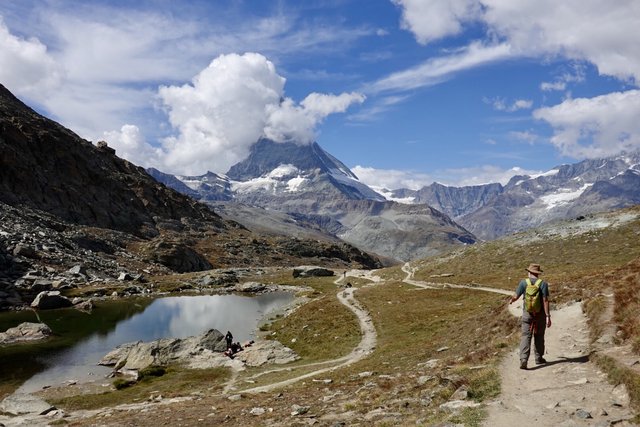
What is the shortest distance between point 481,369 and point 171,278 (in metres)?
138

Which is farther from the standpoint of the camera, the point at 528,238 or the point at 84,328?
the point at 528,238

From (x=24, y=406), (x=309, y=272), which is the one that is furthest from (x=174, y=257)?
(x=24, y=406)

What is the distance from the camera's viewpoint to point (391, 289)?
89.2 meters

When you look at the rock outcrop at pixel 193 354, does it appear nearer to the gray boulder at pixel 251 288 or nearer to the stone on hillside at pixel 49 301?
the stone on hillside at pixel 49 301

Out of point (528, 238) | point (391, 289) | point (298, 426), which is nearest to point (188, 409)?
point (298, 426)

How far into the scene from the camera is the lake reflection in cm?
5031

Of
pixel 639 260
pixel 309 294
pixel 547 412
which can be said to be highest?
pixel 639 260

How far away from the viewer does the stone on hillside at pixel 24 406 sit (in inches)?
1393

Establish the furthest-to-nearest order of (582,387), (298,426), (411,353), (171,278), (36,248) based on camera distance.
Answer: (171,278)
(36,248)
(411,353)
(298,426)
(582,387)

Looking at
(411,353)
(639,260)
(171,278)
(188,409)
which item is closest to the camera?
(188,409)

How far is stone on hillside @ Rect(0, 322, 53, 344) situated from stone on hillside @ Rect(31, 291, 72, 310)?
2451cm

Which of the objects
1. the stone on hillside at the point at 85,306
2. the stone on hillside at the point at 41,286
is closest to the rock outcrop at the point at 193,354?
the stone on hillside at the point at 85,306

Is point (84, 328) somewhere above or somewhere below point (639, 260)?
below

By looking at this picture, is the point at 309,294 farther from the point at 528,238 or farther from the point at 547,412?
the point at 547,412
